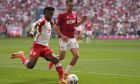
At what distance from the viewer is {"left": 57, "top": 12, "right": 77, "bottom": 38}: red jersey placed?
1657 cm

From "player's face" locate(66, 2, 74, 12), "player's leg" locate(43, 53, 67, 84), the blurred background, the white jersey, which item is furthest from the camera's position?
the blurred background

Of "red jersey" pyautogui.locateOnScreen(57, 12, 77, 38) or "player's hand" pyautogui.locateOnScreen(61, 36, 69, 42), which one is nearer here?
"player's hand" pyautogui.locateOnScreen(61, 36, 69, 42)

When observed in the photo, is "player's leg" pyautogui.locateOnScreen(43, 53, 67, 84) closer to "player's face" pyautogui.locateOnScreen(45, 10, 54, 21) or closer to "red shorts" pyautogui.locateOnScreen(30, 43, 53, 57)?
"red shorts" pyautogui.locateOnScreen(30, 43, 53, 57)

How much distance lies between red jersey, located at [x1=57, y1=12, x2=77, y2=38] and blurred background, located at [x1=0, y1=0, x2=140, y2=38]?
37946mm

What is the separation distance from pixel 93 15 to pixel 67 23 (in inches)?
1690

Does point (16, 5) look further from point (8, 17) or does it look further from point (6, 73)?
point (6, 73)

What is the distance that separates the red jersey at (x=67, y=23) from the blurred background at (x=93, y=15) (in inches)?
1494

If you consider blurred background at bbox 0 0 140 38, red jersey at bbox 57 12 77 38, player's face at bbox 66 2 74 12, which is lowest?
blurred background at bbox 0 0 140 38

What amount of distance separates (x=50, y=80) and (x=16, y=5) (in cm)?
4608

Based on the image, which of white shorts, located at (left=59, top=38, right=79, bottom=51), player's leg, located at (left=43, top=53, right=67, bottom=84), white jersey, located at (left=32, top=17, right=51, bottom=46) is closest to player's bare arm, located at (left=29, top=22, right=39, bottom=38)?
white jersey, located at (left=32, top=17, right=51, bottom=46)

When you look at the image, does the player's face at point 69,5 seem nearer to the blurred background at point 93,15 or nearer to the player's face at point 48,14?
the player's face at point 48,14

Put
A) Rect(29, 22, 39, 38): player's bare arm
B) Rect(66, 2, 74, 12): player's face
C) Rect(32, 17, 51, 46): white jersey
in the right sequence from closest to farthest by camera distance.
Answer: Rect(29, 22, 39, 38): player's bare arm < Rect(32, 17, 51, 46): white jersey < Rect(66, 2, 74, 12): player's face

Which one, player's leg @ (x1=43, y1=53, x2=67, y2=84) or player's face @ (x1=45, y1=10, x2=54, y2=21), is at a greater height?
player's face @ (x1=45, y1=10, x2=54, y2=21)

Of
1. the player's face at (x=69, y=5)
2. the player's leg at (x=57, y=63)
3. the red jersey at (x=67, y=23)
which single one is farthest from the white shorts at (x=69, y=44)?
the player's leg at (x=57, y=63)
